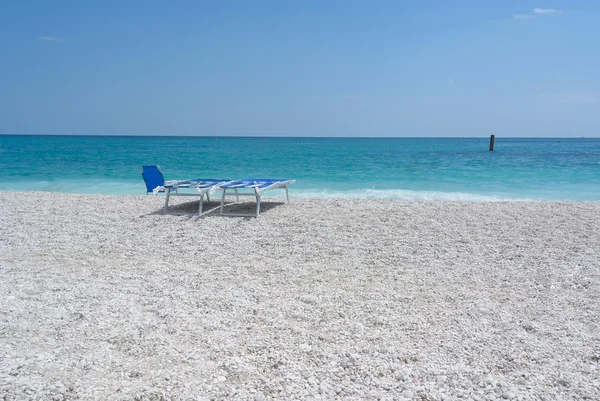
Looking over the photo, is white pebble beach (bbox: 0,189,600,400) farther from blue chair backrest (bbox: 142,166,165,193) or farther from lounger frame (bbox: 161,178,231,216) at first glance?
blue chair backrest (bbox: 142,166,165,193)

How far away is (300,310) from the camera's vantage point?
3654 millimetres

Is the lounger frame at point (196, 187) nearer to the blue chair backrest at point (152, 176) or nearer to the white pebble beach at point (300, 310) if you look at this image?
the white pebble beach at point (300, 310)

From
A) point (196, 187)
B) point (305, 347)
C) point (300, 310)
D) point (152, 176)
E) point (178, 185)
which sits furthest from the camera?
point (152, 176)

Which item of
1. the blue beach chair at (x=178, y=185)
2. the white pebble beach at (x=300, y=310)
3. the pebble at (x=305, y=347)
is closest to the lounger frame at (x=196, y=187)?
the blue beach chair at (x=178, y=185)

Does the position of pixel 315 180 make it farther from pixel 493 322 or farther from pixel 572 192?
pixel 493 322

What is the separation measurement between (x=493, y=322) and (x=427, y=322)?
18.9 inches

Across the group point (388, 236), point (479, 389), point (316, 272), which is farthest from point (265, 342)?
point (388, 236)

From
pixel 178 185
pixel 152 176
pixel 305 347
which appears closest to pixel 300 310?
pixel 305 347

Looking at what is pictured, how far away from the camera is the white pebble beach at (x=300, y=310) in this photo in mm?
2607

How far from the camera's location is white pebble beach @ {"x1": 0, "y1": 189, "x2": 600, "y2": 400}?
2.61 metres

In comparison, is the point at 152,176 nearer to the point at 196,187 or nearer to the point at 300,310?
the point at 196,187

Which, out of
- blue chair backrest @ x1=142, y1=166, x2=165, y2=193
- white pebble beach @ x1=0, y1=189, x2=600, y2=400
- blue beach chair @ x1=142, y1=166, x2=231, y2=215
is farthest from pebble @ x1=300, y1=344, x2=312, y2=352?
blue chair backrest @ x1=142, y1=166, x2=165, y2=193

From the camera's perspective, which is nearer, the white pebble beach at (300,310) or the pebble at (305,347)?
the white pebble beach at (300,310)

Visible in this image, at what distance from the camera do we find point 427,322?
3.45 metres
